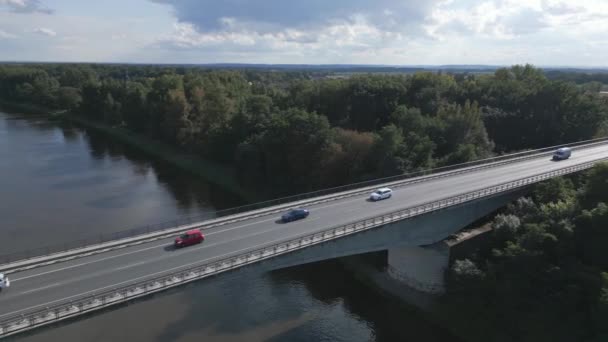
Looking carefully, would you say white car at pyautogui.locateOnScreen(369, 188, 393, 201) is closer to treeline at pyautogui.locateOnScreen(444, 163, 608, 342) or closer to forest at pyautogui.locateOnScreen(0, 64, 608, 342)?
treeline at pyautogui.locateOnScreen(444, 163, 608, 342)

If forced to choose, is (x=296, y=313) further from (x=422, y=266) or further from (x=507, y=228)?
(x=507, y=228)

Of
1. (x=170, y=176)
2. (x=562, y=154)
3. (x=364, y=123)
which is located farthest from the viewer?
(x=170, y=176)

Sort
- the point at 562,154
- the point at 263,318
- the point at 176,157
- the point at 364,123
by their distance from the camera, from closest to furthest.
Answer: the point at 263,318 < the point at 562,154 < the point at 364,123 < the point at 176,157

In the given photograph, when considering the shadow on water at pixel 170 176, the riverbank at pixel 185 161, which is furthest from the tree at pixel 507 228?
the shadow on water at pixel 170 176

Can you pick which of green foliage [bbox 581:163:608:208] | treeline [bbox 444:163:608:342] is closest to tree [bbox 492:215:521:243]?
treeline [bbox 444:163:608:342]

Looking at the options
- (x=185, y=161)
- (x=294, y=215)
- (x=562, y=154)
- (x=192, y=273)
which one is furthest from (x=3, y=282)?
(x=185, y=161)

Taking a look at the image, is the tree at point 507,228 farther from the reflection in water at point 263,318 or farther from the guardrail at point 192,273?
the reflection in water at point 263,318
